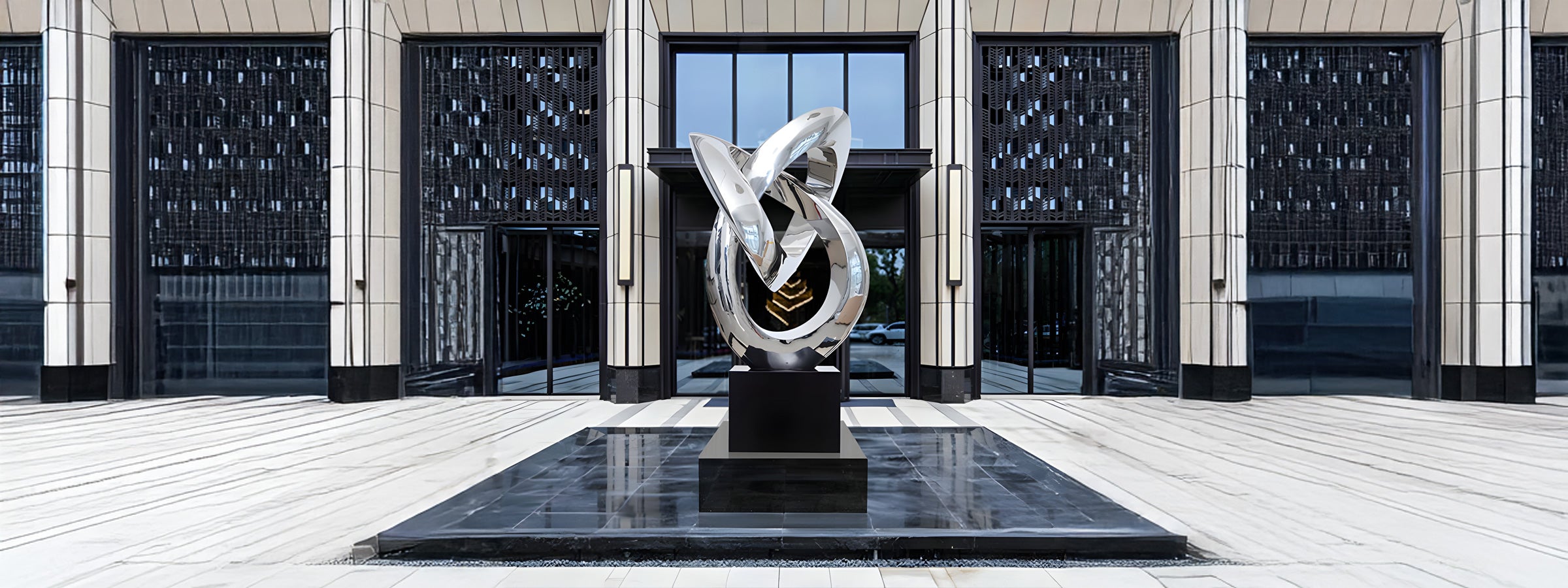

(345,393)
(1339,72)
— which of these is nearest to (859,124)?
(1339,72)

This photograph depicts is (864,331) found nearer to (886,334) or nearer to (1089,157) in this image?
(886,334)

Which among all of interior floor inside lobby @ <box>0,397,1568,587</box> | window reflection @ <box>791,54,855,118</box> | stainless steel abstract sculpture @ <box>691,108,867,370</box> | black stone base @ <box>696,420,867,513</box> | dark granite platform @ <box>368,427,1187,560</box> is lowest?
interior floor inside lobby @ <box>0,397,1568,587</box>

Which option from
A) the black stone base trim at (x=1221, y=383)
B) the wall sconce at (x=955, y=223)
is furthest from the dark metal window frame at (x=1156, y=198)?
the wall sconce at (x=955, y=223)

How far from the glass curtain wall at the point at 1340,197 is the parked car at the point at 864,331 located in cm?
729

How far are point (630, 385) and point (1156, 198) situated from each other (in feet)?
34.8

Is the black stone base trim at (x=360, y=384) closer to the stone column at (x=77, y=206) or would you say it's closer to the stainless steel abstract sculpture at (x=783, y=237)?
the stone column at (x=77, y=206)

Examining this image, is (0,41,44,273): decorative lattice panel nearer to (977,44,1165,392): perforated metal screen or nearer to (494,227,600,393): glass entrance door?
(494,227,600,393): glass entrance door

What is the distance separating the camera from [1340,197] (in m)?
14.6

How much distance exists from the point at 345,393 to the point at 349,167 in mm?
4058

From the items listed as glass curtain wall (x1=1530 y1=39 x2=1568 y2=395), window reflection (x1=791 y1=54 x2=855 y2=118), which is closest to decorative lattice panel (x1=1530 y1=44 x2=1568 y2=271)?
glass curtain wall (x1=1530 y1=39 x2=1568 y2=395)

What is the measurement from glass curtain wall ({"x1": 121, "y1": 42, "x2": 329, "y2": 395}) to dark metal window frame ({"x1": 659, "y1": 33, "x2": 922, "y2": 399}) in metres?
6.66

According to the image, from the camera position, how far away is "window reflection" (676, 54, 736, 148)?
1478 cm

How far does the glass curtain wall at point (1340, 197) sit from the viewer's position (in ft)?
48.0

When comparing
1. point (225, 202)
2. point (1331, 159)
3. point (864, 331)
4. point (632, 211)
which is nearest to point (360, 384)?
point (225, 202)
